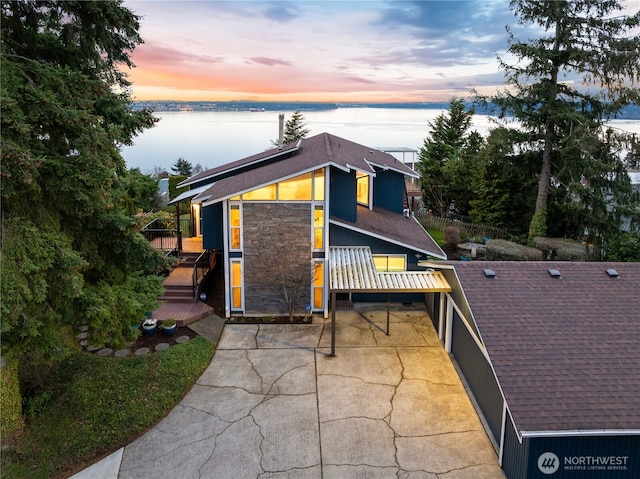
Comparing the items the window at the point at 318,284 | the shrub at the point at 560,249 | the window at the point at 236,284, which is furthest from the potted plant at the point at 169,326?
the shrub at the point at 560,249

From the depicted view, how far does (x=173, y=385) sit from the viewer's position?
11.5 m

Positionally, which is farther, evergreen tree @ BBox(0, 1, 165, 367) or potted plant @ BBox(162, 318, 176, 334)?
potted plant @ BBox(162, 318, 176, 334)

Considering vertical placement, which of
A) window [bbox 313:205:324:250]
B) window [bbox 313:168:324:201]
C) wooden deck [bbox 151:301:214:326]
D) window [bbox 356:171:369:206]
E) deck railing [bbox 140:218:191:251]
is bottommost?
wooden deck [bbox 151:301:214:326]

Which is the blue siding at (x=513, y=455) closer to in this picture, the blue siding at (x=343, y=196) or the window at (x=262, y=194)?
the blue siding at (x=343, y=196)

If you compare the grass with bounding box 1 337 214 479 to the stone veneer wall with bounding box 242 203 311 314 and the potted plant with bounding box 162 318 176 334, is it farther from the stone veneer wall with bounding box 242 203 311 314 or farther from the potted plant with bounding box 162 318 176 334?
the stone veneer wall with bounding box 242 203 311 314

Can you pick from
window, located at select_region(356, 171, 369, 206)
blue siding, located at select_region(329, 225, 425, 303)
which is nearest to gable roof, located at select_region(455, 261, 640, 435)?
blue siding, located at select_region(329, 225, 425, 303)

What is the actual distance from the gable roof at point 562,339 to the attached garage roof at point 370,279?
1.46 metres

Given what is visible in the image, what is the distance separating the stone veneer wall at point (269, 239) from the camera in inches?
602

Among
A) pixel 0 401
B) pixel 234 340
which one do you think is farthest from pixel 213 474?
pixel 234 340

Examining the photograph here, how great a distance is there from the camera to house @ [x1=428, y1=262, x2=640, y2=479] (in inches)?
312

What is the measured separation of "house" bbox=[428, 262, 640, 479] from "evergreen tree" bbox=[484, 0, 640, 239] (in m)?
11.7

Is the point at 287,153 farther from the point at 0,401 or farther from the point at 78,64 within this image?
the point at 0,401

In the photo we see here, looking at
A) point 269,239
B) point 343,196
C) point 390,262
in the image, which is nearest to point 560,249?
point 390,262

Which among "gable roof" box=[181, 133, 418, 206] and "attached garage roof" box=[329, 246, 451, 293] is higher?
"gable roof" box=[181, 133, 418, 206]
